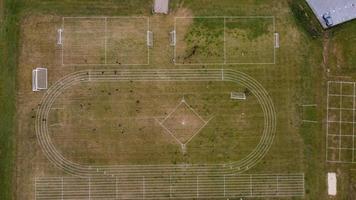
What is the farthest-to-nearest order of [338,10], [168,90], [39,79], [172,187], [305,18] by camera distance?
[305,18]
[338,10]
[168,90]
[39,79]
[172,187]

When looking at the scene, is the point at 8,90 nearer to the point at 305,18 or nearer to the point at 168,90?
the point at 168,90

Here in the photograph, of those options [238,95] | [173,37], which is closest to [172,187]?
[238,95]

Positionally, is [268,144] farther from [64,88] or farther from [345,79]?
[64,88]

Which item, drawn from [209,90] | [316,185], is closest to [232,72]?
[209,90]

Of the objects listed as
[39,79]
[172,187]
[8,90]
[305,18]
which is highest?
[305,18]

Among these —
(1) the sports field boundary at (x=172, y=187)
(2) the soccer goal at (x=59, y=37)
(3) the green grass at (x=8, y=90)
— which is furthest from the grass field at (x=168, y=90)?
(1) the sports field boundary at (x=172, y=187)

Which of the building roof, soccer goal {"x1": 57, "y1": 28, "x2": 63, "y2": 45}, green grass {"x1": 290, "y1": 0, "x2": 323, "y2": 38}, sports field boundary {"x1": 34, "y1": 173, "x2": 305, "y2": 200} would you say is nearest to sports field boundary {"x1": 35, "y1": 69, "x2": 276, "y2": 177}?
sports field boundary {"x1": 34, "y1": 173, "x2": 305, "y2": 200}

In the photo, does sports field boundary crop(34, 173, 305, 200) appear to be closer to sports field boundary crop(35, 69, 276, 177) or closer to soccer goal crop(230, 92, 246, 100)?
sports field boundary crop(35, 69, 276, 177)
